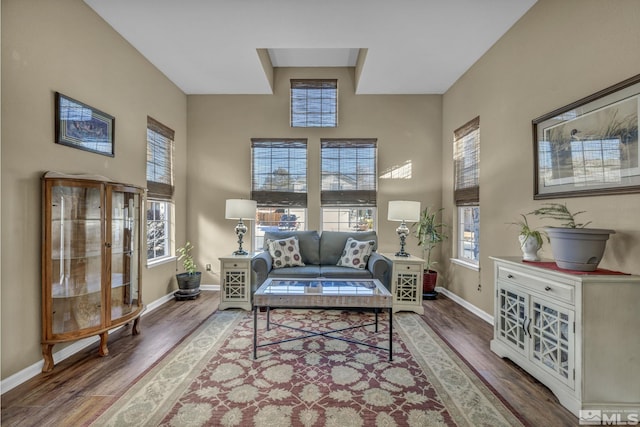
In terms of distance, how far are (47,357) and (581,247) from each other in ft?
13.1

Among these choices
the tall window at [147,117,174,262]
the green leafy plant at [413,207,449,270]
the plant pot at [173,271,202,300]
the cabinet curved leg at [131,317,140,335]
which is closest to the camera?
the cabinet curved leg at [131,317,140,335]

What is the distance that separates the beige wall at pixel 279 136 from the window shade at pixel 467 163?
0.46 m

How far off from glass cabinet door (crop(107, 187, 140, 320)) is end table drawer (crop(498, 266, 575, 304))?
3.47 metres

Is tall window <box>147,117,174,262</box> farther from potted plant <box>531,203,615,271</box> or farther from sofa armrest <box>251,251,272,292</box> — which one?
potted plant <box>531,203,615,271</box>

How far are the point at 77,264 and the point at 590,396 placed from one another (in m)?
3.79

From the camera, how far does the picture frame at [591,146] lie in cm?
196

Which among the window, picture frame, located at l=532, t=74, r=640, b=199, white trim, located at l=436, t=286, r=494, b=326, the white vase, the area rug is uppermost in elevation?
the window

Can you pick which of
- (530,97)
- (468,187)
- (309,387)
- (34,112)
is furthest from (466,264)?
(34,112)

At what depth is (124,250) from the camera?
2.89 m

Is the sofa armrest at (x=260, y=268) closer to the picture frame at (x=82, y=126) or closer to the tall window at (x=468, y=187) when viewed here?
the picture frame at (x=82, y=126)

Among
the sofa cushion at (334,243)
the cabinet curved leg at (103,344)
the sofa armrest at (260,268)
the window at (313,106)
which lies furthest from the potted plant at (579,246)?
the cabinet curved leg at (103,344)

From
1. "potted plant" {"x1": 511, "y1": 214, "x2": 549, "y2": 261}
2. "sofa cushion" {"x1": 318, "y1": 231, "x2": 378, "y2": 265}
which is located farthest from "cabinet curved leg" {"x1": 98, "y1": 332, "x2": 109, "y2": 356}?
"potted plant" {"x1": 511, "y1": 214, "x2": 549, "y2": 261}

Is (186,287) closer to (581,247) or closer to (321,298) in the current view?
(321,298)

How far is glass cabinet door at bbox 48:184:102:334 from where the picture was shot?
2.39 metres
